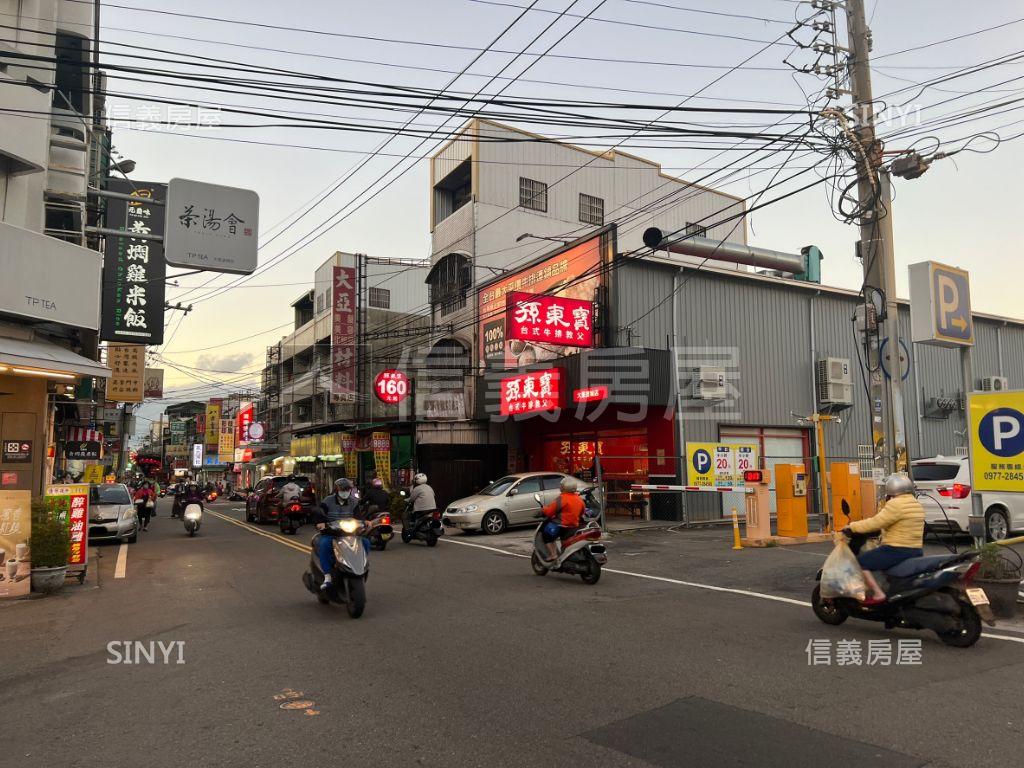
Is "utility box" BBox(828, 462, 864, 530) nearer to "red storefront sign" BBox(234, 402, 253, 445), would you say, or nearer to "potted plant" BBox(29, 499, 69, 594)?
"potted plant" BBox(29, 499, 69, 594)

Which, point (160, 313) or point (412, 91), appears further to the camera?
point (160, 313)

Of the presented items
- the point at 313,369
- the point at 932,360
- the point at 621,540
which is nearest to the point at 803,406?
the point at 932,360

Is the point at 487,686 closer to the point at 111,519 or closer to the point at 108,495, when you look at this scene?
the point at 111,519

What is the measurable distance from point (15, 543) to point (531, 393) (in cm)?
1486

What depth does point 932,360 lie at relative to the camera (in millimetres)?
27094

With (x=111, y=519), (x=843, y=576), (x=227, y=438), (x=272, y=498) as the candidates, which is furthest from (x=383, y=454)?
(x=227, y=438)

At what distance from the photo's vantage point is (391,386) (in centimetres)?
2847

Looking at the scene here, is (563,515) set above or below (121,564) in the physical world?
above

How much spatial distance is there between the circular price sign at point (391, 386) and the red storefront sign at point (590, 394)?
982 cm

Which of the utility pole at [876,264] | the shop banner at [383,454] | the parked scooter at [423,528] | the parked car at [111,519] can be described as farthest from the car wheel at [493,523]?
the utility pole at [876,264]

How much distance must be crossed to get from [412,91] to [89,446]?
2529 centimetres

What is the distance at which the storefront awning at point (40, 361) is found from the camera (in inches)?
457

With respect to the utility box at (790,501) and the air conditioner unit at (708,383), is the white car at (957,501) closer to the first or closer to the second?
the utility box at (790,501)

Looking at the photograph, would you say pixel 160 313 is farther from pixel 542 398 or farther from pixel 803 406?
pixel 803 406
